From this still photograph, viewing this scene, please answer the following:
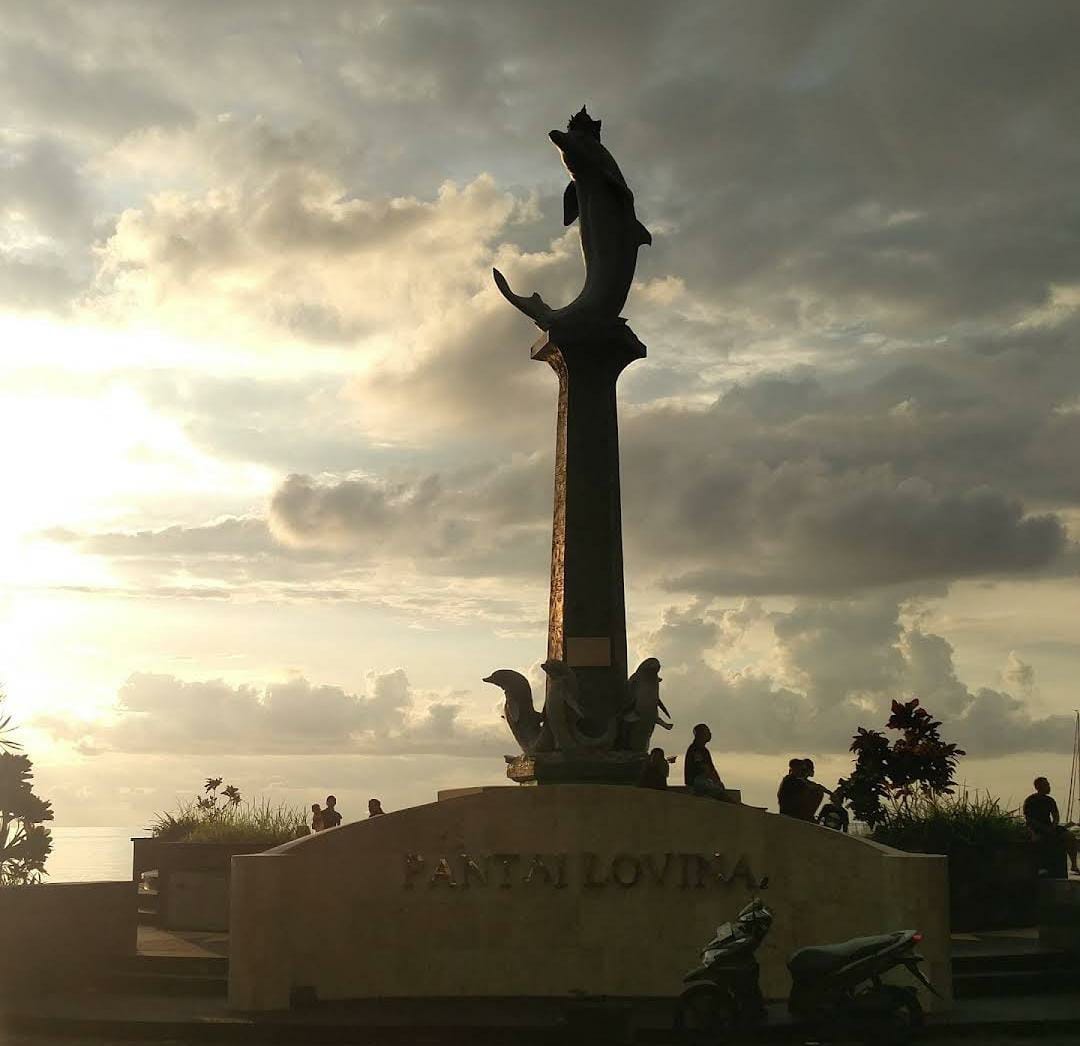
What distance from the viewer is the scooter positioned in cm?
1445

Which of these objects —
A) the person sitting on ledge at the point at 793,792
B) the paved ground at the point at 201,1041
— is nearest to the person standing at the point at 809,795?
the person sitting on ledge at the point at 793,792

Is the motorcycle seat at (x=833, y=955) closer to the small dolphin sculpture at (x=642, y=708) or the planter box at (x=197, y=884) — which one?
the small dolphin sculpture at (x=642, y=708)

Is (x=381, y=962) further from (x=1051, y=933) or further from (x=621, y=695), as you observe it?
(x=1051, y=933)

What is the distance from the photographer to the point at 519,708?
67.8 feet

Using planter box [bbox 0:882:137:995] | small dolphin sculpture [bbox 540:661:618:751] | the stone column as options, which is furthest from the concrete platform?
the stone column

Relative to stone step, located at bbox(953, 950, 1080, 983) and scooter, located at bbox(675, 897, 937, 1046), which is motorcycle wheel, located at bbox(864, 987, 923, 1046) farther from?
stone step, located at bbox(953, 950, 1080, 983)

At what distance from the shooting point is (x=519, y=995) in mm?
17875

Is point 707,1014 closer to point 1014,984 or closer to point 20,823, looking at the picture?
point 1014,984

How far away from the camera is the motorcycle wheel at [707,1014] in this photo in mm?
14734

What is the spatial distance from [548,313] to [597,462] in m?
2.16

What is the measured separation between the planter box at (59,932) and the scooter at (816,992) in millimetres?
8230

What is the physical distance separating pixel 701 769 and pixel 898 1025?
6.06 metres

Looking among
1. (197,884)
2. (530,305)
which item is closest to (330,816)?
(197,884)

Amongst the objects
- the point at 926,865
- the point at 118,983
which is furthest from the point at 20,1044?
the point at 926,865
